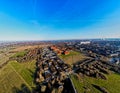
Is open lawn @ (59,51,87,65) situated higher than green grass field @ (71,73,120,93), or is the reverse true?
green grass field @ (71,73,120,93)

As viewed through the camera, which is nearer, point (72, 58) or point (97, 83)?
point (97, 83)

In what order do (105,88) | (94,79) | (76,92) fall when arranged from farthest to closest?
(94,79) < (105,88) < (76,92)

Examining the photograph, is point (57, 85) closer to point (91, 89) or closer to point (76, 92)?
point (76, 92)

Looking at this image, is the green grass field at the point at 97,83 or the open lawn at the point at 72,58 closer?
the green grass field at the point at 97,83

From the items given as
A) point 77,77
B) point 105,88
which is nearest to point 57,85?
point 77,77

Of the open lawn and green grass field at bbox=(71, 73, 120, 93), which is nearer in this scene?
green grass field at bbox=(71, 73, 120, 93)

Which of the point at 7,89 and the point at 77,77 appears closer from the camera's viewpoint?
the point at 7,89

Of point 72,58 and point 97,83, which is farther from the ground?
point 97,83

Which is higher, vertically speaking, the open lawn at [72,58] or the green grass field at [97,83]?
the green grass field at [97,83]
